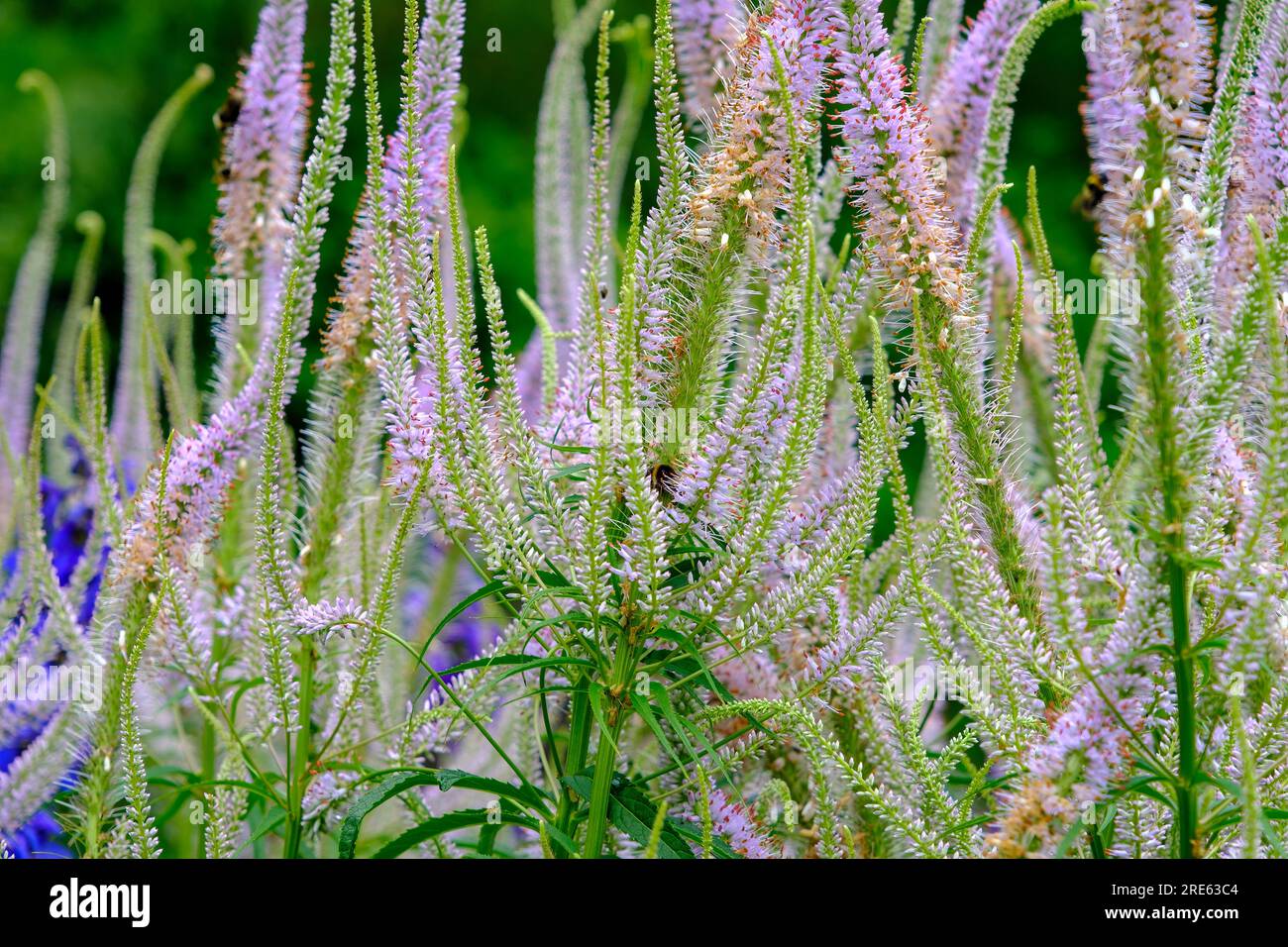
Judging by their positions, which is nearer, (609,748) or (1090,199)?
(609,748)

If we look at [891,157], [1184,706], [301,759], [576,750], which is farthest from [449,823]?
[891,157]

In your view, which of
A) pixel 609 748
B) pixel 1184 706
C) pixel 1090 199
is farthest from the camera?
pixel 1090 199

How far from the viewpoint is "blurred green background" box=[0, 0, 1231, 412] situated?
34.0 ft

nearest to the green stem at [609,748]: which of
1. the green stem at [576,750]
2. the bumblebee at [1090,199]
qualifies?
the green stem at [576,750]

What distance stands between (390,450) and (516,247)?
823cm

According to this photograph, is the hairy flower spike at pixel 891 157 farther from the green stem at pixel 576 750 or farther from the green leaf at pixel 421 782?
the green leaf at pixel 421 782

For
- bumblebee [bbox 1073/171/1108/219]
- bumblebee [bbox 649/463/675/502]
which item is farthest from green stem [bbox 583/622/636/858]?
bumblebee [bbox 1073/171/1108/219]

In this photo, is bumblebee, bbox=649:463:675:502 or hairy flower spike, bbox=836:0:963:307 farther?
bumblebee, bbox=649:463:675:502

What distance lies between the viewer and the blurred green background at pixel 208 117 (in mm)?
10375

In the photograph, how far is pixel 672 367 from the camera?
1.95 m

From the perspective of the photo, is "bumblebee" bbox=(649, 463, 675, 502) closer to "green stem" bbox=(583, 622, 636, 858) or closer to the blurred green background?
"green stem" bbox=(583, 622, 636, 858)

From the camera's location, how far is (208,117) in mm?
11766

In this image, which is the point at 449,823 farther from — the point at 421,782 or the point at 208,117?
the point at 208,117

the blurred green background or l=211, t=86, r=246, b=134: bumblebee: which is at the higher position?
the blurred green background
